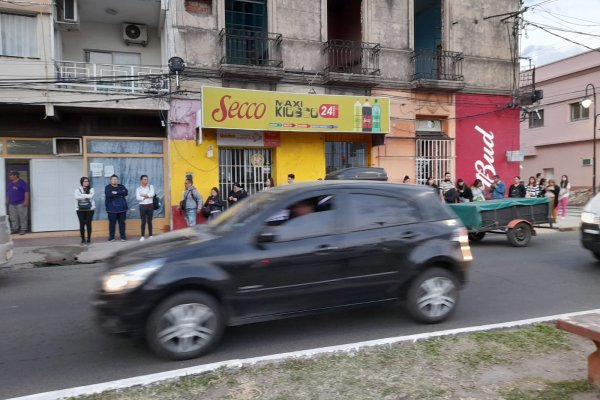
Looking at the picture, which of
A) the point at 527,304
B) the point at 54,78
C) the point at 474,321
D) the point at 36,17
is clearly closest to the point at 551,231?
the point at 527,304

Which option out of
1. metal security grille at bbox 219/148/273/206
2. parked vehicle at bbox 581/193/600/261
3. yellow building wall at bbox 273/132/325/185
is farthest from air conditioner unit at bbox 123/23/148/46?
parked vehicle at bbox 581/193/600/261

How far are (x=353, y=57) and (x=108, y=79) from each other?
26.2 feet

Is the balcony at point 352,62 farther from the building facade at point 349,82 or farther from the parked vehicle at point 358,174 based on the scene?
the parked vehicle at point 358,174

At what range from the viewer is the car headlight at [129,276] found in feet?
12.9

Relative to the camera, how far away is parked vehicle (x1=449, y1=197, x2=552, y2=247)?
33.8ft

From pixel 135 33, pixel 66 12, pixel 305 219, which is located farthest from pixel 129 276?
pixel 135 33

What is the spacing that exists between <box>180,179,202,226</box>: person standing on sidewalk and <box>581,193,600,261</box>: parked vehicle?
9.00 meters

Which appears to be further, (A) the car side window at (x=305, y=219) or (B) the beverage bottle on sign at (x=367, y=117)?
(B) the beverage bottle on sign at (x=367, y=117)

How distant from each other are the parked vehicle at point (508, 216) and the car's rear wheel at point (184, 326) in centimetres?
786

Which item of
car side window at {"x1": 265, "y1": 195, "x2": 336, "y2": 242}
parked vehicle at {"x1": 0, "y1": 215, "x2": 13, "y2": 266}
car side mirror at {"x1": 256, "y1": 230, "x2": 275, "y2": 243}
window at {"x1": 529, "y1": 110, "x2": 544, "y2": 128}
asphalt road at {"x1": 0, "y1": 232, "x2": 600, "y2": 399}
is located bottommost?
asphalt road at {"x1": 0, "y1": 232, "x2": 600, "y2": 399}

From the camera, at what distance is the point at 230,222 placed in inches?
183

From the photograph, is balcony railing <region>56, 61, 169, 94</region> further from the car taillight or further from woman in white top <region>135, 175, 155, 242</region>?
the car taillight

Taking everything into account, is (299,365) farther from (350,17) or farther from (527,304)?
(350,17)

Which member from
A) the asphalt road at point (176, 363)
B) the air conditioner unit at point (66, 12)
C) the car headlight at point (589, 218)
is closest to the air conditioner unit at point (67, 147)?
the air conditioner unit at point (66, 12)
